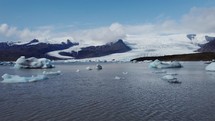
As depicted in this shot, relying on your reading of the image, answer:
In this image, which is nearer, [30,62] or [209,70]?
[209,70]

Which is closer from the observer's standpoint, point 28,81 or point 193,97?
point 193,97

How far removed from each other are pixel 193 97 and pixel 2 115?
34.8 ft

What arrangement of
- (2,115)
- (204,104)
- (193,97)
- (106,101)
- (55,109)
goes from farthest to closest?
(193,97), (106,101), (204,104), (55,109), (2,115)

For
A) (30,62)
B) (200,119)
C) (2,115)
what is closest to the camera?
(200,119)

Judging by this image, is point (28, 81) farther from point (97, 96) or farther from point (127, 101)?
point (127, 101)

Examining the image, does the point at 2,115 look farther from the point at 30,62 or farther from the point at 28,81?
the point at 30,62

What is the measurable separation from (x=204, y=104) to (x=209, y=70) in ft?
107

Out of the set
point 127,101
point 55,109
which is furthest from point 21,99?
point 127,101

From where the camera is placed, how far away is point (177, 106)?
15141 mm

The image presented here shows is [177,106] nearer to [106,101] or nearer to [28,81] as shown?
[106,101]

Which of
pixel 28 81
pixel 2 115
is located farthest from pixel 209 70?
pixel 2 115

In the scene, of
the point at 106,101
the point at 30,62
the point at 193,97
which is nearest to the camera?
the point at 106,101

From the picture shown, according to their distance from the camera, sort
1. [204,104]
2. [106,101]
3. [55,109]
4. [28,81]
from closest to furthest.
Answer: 1. [55,109]
2. [204,104]
3. [106,101]
4. [28,81]

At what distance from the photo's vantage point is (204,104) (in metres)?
15.6
